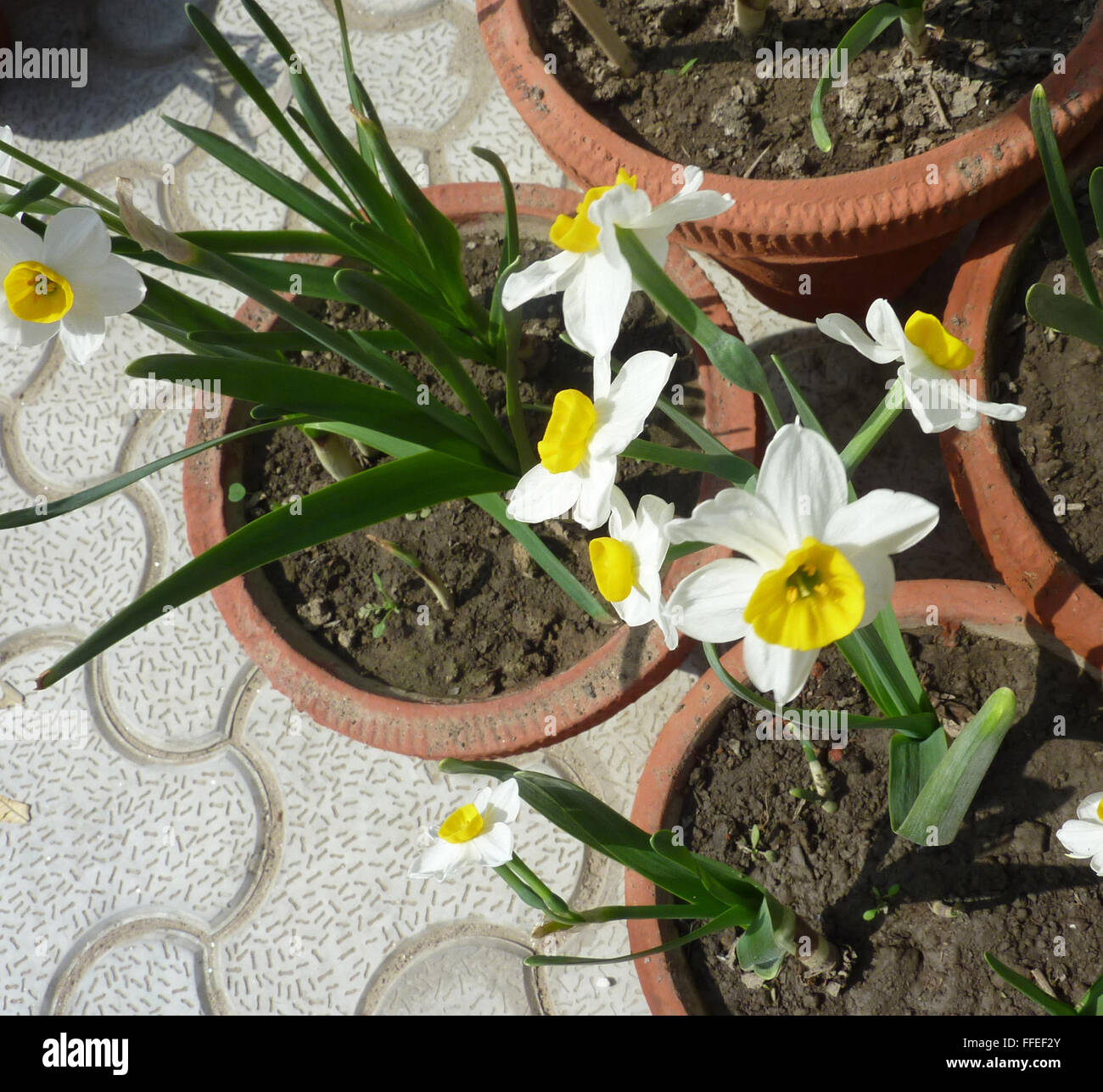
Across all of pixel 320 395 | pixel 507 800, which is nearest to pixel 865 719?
pixel 507 800

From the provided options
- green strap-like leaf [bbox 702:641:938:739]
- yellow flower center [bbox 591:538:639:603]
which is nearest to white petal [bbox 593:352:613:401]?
yellow flower center [bbox 591:538:639:603]

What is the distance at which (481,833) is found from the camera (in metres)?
0.87

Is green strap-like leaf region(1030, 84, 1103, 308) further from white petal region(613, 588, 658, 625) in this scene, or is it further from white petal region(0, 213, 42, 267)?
white petal region(0, 213, 42, 267)

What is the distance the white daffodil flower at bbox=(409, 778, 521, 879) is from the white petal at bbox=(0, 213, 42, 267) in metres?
0.56

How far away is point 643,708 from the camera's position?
4.90 ft

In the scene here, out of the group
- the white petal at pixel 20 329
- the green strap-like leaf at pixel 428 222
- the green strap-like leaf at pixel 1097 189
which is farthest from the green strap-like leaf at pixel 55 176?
the green strap-like leaf at pixel 1097 189

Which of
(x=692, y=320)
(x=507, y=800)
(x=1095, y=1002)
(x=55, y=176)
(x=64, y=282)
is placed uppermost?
(x=55, y=176)

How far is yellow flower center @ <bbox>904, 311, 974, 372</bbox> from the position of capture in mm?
649

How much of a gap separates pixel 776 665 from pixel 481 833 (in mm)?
403

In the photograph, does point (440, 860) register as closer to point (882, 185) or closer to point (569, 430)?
point (569, 430)

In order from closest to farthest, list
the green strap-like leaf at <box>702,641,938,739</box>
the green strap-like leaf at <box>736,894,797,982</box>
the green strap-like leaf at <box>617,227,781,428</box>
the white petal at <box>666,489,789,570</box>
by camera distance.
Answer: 1. the white petal at <box>666,489,789,570</box>
2. the green strap-like leaf at <box>617,227,781,428</box>
3. the green strap-like leaf at <box>702,641,938,739</box>
4. the green strap-like leaf at <box>736,894,797,982</box>

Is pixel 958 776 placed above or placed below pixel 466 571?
below
